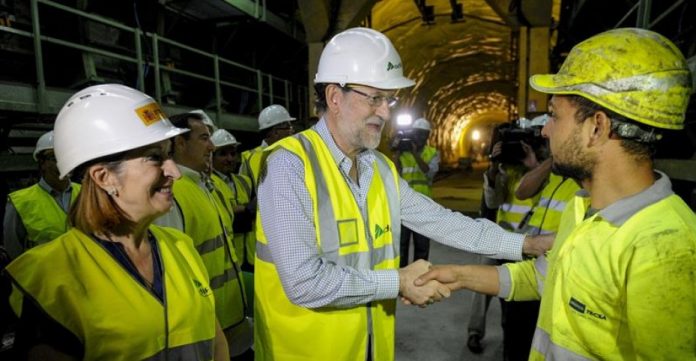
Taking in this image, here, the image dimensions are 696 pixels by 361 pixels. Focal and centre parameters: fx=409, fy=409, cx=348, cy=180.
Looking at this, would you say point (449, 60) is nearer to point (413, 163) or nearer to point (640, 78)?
point (413, 163)

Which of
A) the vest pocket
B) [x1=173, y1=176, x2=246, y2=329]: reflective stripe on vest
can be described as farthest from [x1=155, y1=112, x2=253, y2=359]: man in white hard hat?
the vest pocket

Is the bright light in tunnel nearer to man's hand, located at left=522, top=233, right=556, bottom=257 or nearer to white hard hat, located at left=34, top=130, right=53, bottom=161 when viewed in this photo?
white hard hat, located at left=34, top=130, right=53, bottom=161

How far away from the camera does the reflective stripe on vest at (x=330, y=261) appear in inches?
72.3

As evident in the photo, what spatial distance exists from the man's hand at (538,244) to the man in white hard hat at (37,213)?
3.88 metres

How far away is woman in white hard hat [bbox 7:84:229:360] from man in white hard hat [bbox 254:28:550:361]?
33 cm

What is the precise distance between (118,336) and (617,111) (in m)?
1.78

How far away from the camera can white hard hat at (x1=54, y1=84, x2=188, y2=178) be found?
1501 millimetres

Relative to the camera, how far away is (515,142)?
384 cm

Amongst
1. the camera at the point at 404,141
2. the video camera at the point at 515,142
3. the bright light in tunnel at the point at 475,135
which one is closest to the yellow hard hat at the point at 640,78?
the video camera at the point at 515,142

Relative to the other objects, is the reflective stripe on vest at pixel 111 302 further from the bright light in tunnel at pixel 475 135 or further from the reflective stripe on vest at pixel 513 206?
the bright light in tunnel at pixel 475 135

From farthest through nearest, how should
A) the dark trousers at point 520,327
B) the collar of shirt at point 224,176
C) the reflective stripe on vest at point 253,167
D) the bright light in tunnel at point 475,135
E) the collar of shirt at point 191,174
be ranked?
the bright light in tunnel at point 475,135
the reflective stripe on vest at point 253,167
the collar of shirt at point 224,176
the dark trousers at point 520,327
the collar of shirt at point 191,174

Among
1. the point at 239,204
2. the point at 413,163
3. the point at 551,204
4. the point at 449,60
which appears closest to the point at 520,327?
the point at 551,204

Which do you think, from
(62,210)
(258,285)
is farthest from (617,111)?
(62,210)

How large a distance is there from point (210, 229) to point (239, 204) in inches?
70.8
